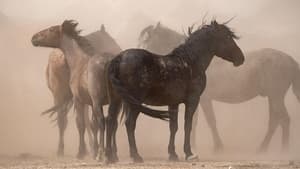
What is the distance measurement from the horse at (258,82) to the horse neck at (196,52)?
3.70 m

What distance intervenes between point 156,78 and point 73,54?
2.86m

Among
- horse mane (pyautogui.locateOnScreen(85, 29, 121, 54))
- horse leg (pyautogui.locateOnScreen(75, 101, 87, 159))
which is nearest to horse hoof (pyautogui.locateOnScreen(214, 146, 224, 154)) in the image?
horse mane (pyautogui.locateOnScreen(85, 29, 121, 54))

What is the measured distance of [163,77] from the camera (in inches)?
516

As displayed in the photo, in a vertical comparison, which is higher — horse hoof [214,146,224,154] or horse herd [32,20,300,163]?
horse herd [32,20,300,163]

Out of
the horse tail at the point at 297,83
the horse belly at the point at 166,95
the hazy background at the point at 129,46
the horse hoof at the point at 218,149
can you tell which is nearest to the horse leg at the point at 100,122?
the horse belly at the point at 166,95

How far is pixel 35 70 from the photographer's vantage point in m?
23.7

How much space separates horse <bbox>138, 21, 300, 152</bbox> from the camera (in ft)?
57.6

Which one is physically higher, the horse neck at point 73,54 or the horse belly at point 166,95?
the horse neck at point 73,54

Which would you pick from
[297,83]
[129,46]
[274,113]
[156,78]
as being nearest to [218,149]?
[274,113]

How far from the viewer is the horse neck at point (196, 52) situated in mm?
13828

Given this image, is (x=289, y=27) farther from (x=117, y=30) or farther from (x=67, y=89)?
(x=67, y=89)

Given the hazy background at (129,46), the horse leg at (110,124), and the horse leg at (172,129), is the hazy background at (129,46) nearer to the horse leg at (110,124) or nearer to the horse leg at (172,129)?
the horse leg at (172,129)

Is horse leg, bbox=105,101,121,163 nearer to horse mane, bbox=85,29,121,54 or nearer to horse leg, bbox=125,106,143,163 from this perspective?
horse leg, bbox=125,106,143,163

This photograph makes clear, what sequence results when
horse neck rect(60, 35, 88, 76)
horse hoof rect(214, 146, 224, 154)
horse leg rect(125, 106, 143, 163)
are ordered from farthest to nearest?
horse hoof rect(214, 146, 224, 154)
horse neck rect(60, 35, 88, 76)
horse leg rect(125, 106, 143, 163)
